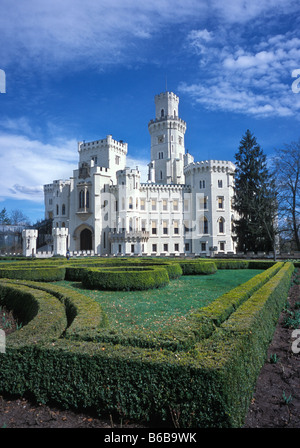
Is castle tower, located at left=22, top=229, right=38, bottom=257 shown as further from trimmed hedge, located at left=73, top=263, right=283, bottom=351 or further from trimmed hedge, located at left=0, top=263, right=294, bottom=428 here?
trimmed hedge, located at left=0, top=263, right=294, bottom=428

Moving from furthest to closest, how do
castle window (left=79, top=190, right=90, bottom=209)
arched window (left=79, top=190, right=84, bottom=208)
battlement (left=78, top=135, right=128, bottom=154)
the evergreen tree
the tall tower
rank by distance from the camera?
1. the tall tower
2. battlement (left=78, top=135, right=128, bottom=154)
3. arched window (left=79, top=190, right=84, bottom=208)
4. castle window (left=79, top=190, right=90, bottom=209)
5. the evergreen tree

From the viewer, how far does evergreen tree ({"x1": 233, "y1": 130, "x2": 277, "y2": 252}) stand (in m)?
38.7

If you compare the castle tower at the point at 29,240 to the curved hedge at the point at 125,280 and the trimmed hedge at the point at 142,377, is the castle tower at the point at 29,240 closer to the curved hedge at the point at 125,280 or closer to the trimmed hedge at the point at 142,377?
the curved hedge at the point at 125,280

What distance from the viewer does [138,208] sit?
2012 inches

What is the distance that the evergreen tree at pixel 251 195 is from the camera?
127 feet

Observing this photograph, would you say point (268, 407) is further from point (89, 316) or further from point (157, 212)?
point (157, 212)

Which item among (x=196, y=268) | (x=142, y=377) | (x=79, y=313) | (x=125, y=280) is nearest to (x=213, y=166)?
(x=196, y=268)

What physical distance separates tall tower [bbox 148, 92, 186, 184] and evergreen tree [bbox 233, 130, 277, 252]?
49.8 ft

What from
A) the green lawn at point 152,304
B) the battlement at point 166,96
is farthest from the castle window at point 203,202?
the green lawn at point 152,304

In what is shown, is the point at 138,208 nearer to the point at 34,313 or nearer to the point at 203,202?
the point at 203,202

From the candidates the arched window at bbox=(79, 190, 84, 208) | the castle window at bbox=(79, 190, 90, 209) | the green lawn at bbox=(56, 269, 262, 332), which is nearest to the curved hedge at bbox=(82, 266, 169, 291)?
the green lawn at bbox=(56, 269, 262, 332)

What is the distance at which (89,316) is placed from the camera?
278 inches

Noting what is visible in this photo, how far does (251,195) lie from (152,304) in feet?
116
